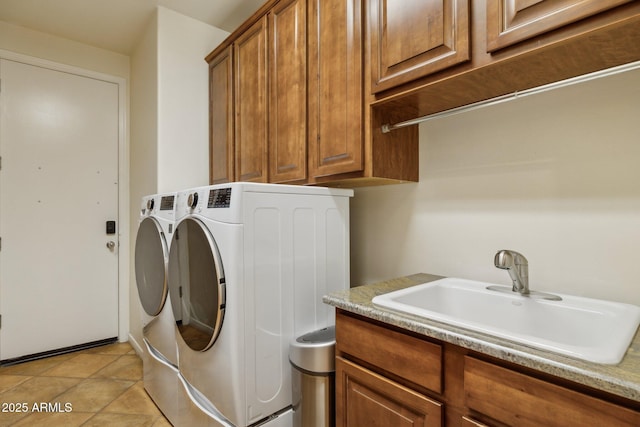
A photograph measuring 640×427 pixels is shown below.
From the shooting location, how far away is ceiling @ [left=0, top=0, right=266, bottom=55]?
2.23 metres

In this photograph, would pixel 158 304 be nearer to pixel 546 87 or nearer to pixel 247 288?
pixel 247 288

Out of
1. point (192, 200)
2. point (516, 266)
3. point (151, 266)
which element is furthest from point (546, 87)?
point (151, 266)

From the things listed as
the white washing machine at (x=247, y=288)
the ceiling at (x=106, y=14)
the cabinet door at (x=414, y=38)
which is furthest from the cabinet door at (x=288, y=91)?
the ceiling at (x=106, y=14)

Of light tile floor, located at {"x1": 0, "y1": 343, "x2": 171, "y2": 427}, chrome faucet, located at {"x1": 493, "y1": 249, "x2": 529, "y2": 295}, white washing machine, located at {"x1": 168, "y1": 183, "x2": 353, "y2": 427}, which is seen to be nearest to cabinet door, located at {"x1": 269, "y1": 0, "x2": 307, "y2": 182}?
white washing machine, located at {"x1": 168, "y1": 183, "x2": 353, "y2": 427}

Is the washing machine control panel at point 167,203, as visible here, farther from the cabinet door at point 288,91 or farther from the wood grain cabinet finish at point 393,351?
the wood grain cabinet finish at point 393,351

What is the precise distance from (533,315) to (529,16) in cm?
95

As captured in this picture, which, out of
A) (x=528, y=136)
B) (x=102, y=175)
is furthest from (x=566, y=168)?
(x=102, y=175)

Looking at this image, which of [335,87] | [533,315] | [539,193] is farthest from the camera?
[335,87]

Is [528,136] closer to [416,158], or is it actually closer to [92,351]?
[416,158]

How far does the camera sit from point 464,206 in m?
1.45

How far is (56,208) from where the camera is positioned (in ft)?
8.75

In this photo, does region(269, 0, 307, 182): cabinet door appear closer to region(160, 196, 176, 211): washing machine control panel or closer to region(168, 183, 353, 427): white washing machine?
region(168, 183, 353, 427): white washing machine

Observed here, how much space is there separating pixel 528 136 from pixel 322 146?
858 millimetres

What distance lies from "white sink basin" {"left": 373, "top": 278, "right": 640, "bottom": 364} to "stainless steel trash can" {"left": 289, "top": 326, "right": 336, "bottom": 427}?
376 mm
